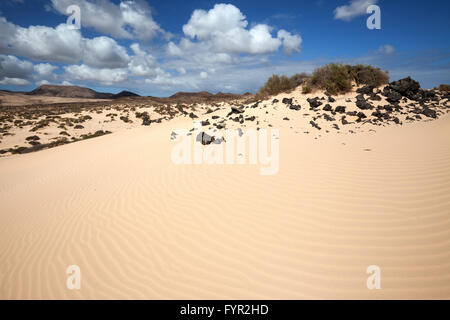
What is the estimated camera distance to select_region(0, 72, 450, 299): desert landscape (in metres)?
2.49

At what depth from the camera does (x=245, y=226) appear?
3.39m

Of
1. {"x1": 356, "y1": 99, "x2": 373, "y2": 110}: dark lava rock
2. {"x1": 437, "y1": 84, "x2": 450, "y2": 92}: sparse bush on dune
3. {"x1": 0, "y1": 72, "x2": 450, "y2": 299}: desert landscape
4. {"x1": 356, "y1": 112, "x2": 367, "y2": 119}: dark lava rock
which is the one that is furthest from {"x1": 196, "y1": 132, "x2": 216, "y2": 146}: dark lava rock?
{"x1": 437, "y1": 84, "x2": 450, "y2": 92}: sparse bush on dune

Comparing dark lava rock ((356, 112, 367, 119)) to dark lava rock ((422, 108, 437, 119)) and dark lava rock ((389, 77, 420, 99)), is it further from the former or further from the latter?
dark lava rock ((389, 77, 420, 99))

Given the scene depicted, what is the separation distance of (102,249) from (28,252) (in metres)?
1.51

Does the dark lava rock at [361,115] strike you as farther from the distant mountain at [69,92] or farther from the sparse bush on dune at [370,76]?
the distant mountain at [69,92]

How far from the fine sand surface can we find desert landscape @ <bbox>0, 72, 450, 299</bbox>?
17mm

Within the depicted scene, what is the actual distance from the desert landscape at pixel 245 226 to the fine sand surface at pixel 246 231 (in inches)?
0.7

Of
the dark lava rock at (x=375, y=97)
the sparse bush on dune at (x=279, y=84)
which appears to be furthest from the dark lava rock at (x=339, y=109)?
the sparse bush on dune at (x=279, y=84)

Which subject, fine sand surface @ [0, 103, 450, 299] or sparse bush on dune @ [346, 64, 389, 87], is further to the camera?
sparse bush on dune @ [346, 64, 389, 87]

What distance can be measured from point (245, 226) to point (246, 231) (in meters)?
0.11

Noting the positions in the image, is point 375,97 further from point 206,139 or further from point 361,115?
point 206,139

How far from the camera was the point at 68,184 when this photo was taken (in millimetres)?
6332

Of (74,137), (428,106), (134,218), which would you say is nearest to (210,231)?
(134,218)

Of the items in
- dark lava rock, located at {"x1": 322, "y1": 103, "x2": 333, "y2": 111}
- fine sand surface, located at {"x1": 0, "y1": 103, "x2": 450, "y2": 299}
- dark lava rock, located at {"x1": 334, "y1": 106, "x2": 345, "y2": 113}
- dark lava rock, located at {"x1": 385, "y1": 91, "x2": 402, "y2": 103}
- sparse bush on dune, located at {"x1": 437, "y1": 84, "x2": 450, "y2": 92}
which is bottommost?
fine sand surface, located at {"x1": 0, "y1": 103, "x2": 450, "y2": 299}
